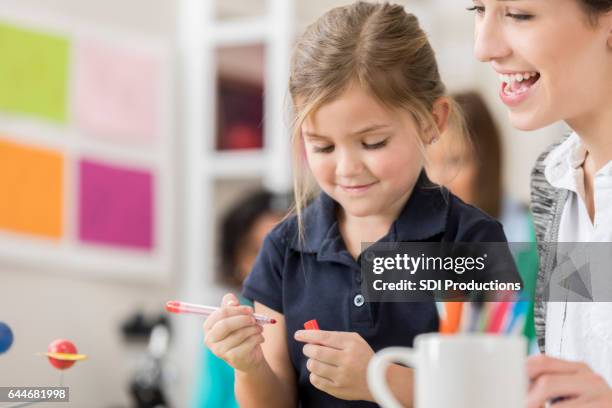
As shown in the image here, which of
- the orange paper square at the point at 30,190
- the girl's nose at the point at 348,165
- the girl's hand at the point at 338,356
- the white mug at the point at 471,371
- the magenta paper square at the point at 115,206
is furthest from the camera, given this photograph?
the magenta paper square at the point at 115,206

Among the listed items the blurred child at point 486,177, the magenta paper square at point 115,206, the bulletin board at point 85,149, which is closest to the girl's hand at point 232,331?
the blurred child at point 486,177

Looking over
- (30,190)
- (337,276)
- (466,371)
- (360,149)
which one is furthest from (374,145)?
(30,190)

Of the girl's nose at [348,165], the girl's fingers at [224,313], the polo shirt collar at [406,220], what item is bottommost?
the girl's fingers at [224,313]

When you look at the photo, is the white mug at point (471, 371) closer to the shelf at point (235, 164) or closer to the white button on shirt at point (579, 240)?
the white button on shirt at point (579, 240)

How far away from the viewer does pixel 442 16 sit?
2768mm

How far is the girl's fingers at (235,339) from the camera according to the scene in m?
0.79

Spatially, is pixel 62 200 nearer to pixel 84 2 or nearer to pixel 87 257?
pixel 87 257

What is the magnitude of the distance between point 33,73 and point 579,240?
1.58m

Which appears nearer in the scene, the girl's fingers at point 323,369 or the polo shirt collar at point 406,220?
the girl's fingers at point 323,369

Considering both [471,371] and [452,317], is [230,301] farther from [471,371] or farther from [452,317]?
[471,371]

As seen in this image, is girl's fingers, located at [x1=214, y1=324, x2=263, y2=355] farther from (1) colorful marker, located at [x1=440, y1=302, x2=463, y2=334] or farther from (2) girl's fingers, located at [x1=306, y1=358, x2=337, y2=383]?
(1) colorful marker, located at [x1=440, y1=302, x2=463, y2=334]

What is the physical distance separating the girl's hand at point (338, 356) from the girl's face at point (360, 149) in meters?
0.19

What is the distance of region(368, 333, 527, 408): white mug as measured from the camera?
50cm

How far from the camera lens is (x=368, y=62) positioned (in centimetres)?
89
